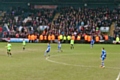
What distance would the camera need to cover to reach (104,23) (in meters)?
66.8

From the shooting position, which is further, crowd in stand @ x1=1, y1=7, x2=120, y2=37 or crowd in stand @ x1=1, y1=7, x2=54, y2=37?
crowd in stand @ x1=1, y1=7, x2=54, y2=37

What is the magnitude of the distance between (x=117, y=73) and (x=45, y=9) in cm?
5113

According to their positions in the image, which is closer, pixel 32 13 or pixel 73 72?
pixel 73 72

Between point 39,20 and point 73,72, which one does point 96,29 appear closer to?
point 39,20

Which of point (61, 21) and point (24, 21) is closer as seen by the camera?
point (61, 21)

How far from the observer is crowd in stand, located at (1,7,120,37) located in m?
66.3

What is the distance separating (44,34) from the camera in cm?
6531

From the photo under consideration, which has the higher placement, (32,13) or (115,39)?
(32,13)

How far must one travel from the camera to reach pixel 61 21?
68812 mm

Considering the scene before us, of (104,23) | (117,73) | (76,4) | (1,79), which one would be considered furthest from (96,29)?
(1,79)

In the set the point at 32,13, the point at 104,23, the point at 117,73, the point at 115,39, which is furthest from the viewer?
the point at 32,13

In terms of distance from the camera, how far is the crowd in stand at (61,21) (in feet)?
218

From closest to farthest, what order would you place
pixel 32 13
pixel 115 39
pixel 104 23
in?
pixel 115 39
pixel 104 23
pixel 32 13

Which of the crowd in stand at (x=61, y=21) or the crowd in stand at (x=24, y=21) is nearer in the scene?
the crowd in stand at (x=61, y=21)
